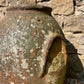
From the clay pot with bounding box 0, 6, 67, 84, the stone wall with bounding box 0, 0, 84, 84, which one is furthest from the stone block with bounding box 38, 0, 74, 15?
the clay pot with bounding box 0, 6, 67, 84

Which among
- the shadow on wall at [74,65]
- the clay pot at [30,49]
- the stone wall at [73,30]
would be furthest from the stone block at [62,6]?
the clay pot at [30,49]

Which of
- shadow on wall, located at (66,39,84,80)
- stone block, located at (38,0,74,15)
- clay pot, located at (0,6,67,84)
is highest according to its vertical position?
stone block, located at (38,0,74,15)

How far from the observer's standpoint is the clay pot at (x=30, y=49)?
1.37 m

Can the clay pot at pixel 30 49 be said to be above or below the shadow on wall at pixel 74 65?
above

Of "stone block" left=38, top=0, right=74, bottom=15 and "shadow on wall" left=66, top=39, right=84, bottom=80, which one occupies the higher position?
"stone block" left=38, top=0, right=74, bottom=15

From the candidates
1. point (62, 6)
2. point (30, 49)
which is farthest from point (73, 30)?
point (30, 49)

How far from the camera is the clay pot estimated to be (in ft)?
4.50

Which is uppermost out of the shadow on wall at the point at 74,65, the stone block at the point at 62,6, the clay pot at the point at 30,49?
the stone block at the point at 62,6

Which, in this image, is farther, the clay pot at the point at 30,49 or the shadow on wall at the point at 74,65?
the shadow on wall at the point at 74,65

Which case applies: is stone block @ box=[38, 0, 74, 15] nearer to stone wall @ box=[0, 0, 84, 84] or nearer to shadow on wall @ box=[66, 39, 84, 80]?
stone wall @ box=[0, 0, 84, 84]

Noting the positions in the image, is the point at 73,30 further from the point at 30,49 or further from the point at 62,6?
the point at 30,49

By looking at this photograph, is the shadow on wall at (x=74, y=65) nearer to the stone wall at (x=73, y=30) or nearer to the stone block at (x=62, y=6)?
the stone wall at (x=73, y=30)

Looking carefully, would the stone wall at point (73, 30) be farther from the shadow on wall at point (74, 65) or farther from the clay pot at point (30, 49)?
the clay pot at point (30, 49)

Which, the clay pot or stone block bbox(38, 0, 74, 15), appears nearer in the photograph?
the clay pot
